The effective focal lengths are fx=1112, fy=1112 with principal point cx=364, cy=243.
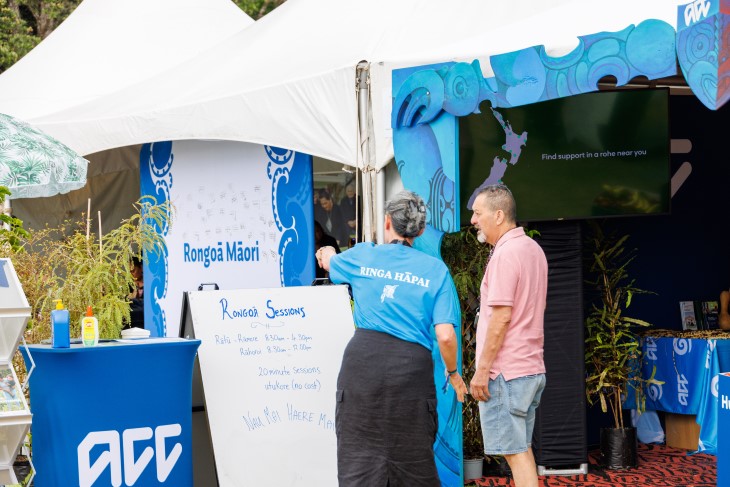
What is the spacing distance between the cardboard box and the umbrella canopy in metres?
4.21

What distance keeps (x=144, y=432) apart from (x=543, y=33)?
263 centimetres

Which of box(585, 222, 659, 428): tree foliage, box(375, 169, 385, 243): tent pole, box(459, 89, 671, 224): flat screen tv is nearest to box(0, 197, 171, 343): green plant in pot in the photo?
box(375, 169, 385, 243): tent pole

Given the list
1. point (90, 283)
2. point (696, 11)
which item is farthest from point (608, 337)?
point (696, 11)

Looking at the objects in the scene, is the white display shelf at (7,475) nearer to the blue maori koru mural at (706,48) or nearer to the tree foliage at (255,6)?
the blue maori koru mural at (706,48)

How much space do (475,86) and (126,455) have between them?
2.35m

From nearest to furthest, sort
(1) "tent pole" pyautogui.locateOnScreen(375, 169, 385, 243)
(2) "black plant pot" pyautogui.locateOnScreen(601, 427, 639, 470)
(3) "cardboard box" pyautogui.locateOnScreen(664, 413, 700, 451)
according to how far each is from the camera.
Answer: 1. (1) "tent pole" pyautogui.locateOnScreen(375, 169, 385, 243)
2. (2) "black plant pot" pyautogui.locateOnScreen(601, 427, 639, 470)
3. (3) "cardboard box" pyautogui.locateOnScreen(664, 413, 700, 451)

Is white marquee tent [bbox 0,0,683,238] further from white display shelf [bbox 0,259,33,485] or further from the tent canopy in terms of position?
white display shelf [bbox 0,259,33,485]

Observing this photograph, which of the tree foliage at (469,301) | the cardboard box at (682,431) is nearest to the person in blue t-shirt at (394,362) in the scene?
the tree foliage at (469,301)

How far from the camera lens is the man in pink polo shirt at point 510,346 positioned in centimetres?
473

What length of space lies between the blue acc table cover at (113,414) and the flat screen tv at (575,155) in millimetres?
1893

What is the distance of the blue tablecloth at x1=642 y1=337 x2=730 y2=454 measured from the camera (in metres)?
7.04

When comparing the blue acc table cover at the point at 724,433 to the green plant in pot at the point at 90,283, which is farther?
the green plant in pot at the point at 90,283

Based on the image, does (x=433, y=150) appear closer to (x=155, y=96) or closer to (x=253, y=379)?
(x=253, y=379)

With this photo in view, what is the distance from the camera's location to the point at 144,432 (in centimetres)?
497
